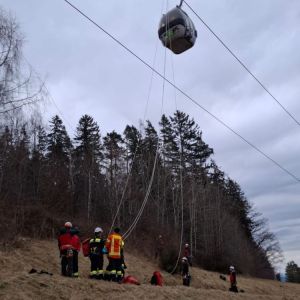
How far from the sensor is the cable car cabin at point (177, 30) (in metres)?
15.6

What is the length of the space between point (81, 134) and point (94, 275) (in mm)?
49492

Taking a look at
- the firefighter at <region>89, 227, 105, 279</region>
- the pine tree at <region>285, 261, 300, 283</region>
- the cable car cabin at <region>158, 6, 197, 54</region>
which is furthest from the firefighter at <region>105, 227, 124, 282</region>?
the pine tree at <region>285, 261, 300, 283</region>

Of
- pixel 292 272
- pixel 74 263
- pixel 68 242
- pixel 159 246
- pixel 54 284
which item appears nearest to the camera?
pixel 54 284

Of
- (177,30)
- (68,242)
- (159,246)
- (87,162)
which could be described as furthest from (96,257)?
(87,162)

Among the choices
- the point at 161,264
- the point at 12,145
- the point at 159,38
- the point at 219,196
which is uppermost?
the point at 219,196

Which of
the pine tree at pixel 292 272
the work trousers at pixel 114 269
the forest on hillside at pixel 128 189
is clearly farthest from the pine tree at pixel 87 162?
the pine tree at pixel 292 272

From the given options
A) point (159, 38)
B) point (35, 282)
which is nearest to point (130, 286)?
point (35, 282)

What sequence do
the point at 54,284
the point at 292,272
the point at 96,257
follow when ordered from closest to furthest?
1. the point at 54,284
2. the point at 96,257
3. the point at 292,272

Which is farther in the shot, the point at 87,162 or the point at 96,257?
the point at 87,162

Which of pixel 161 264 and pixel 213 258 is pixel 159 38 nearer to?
pixel 161 264

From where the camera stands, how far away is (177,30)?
1572 cm

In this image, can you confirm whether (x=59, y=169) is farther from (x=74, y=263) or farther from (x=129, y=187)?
(x=74, y=263)

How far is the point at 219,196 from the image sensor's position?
226 ft

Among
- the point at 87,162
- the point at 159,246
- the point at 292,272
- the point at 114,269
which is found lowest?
the point at 114,269
